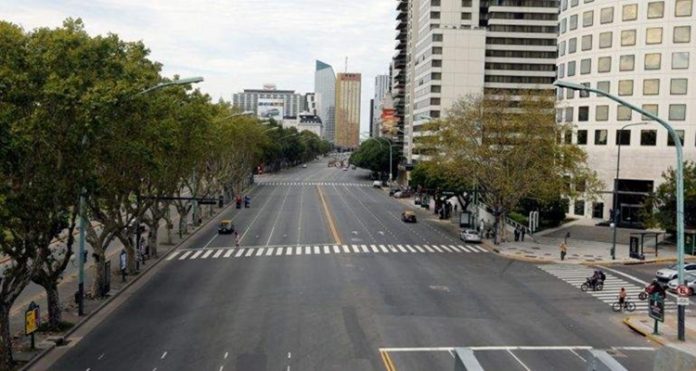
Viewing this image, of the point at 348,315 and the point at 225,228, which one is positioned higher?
the point at 225,228

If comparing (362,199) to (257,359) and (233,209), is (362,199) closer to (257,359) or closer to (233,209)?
(233,209)

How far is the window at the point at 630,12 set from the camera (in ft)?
234

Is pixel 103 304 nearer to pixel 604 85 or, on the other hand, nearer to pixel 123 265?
pixel 123 265

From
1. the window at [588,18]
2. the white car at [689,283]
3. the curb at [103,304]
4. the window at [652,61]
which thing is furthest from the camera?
the window at [588,18]

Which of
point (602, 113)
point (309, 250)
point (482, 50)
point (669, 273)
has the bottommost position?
point (309, 250)

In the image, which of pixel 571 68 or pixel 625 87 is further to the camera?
pixel 571 68

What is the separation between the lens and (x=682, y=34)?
226 ft

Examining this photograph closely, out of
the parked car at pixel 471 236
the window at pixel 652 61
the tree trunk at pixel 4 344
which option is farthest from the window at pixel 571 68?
the tree trunk at pixel 4 344

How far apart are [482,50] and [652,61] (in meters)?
60.8

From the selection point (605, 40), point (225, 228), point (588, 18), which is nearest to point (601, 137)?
point (605, 40)

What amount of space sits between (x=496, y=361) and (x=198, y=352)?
1160 centimetres

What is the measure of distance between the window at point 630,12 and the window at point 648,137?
483 inches

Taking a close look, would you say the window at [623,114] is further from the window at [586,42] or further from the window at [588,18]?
the window at [588,18]

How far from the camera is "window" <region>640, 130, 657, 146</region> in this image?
71.2 m
